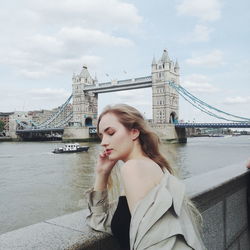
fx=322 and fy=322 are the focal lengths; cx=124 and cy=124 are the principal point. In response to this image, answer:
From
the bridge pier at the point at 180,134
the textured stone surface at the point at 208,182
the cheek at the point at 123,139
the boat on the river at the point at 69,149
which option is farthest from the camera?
the bridge pier at the point at 180,134

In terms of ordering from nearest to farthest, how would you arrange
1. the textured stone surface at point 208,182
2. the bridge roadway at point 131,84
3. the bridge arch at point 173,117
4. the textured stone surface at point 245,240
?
the textured stone surface at point 208,182 < the textured stone surface at point 245,240 < the bridge roadway at point 131,84 < the bridge arch at point 173,117

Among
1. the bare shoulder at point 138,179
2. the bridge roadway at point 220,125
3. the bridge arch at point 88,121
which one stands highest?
the bridge arch at point 88,121

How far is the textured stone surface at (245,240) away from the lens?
1966 millimetres

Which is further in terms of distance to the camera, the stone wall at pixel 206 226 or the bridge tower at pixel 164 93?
the bridge tower at pixel 164 93

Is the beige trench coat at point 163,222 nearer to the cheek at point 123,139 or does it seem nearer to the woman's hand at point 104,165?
the cheek at point 123,139

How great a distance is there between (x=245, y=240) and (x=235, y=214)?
0.87ft

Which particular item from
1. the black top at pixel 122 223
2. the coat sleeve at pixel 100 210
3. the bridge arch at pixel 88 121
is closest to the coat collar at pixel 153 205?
the black top at pixel 122 223

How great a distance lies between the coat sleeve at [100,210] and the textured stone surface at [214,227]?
610 millimetres

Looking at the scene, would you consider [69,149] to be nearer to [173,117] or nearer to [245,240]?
[245,240]

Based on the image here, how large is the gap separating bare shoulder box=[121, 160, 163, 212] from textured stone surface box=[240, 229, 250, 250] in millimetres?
1438

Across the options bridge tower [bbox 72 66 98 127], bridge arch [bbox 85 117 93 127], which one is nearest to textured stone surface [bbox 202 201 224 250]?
bridge tower [bbox 72 66 98 127]

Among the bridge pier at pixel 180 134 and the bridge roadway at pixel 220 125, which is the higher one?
the bridge roadway at pixel 220 125

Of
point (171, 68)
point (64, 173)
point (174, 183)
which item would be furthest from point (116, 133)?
point (171, 68)

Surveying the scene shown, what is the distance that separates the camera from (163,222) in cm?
74
